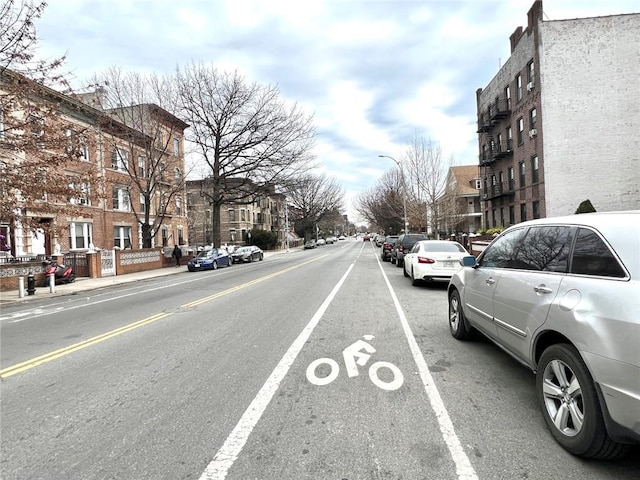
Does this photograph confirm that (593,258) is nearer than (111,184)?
Yes

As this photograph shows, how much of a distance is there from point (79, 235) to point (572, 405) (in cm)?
2898

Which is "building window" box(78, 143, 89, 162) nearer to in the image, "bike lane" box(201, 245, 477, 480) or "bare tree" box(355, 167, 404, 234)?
"bike lane" box(201, 245, 477, 480)

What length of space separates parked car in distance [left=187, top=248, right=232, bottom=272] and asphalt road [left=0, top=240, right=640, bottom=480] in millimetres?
19131

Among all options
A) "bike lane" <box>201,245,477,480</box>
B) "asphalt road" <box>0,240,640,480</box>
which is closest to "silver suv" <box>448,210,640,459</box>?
"asphalt road" <box>0,240,640,480</box>

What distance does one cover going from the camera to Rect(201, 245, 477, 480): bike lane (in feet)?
9.36

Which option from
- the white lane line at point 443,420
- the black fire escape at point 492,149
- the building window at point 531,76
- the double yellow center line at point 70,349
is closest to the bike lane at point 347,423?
the white lane line at point 443,420

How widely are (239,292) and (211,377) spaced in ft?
25.3

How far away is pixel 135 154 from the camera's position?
27.1 m

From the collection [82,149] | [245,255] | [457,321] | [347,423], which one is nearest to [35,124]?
[82,149]

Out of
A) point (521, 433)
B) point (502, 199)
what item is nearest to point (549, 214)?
point (502, 199)

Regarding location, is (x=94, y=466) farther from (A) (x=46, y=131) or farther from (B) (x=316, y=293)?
(A) (x=46, y=131)

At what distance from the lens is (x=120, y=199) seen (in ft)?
101

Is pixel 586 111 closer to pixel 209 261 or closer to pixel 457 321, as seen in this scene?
pixel 457 321

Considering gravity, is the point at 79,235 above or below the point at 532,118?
below
